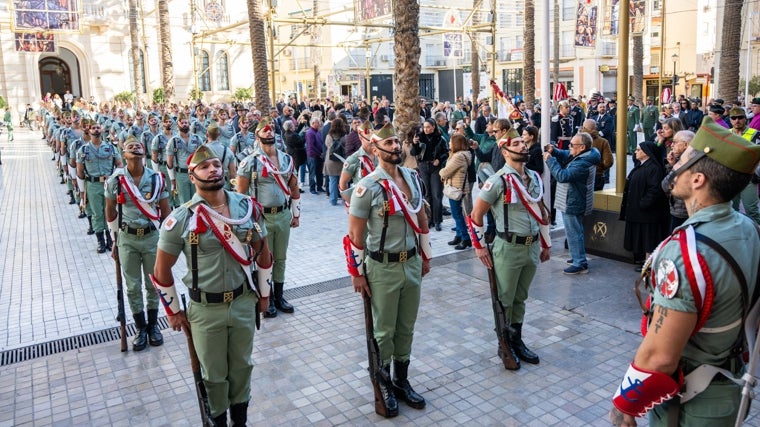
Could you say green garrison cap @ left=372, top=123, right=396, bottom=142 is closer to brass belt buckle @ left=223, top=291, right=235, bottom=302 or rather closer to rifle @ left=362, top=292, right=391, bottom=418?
rifle @ left=362, top=292, right=391, bottom=418

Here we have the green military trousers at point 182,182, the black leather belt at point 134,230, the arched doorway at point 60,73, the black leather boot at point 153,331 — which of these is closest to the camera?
the black leather belt at point 134,230

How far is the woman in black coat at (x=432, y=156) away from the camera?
11.5 metres

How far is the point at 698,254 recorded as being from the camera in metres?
2.71

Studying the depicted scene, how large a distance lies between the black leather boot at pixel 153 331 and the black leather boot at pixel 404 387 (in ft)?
9.32

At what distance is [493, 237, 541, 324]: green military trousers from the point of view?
5742 mm

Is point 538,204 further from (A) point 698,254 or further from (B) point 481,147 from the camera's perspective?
(B) point 481,147

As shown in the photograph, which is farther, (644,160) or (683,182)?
(644,160)

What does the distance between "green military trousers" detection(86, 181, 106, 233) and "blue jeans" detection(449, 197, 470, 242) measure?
6.05 metres

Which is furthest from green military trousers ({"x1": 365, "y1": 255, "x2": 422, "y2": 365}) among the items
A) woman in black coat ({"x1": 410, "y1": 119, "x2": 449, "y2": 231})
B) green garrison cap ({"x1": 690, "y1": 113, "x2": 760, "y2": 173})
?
woman in black coat ({"x1": 410, "y1": 119, "x2": 449, "y2": 231})

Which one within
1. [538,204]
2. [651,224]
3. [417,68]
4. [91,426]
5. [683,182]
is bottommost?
[91,426]

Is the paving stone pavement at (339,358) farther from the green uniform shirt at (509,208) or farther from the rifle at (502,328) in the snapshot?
the green uniform shirt at (509,208)

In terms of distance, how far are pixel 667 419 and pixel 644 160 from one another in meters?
5.78

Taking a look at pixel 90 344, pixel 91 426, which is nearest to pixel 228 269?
pixel 91 426

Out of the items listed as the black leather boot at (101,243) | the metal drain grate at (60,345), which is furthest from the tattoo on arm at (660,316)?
the black leather boot at (101,243)
